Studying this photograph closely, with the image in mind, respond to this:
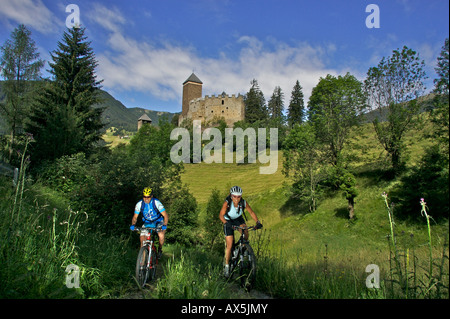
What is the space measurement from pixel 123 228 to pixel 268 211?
72.5 ft

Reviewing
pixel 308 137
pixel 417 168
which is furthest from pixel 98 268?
pixel 308 137

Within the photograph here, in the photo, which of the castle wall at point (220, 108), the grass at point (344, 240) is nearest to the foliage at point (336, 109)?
the grass at point (344, 240)

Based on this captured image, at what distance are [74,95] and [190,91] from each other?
7826 centimetres

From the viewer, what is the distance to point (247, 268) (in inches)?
199

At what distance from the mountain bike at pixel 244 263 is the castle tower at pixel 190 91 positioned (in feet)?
303

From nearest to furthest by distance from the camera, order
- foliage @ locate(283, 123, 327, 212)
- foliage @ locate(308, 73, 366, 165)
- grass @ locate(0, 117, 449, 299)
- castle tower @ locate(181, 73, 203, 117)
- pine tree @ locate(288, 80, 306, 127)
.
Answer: grass @ locate(0, 117, 449, 299) → foliage @ locate(308, 73, 366, 165) → foliage @ locate(283, 123, 327, 212) → pine tree @ locate(288, 80, 306, 127) → castle tower @ locate(181, 73, 203, 117)

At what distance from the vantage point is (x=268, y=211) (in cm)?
2956

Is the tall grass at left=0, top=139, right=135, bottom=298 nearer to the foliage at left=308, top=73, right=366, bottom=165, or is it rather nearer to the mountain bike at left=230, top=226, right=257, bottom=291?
the mountain bike at left=230, top=226, right=257, bottom=291

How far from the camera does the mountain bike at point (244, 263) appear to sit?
4.87 meters

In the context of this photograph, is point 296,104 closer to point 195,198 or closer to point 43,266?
point 195,198

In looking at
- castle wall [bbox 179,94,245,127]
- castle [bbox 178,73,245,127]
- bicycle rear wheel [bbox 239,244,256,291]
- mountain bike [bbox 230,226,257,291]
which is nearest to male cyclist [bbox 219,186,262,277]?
mountain bike [bbox 230,226,257,291]

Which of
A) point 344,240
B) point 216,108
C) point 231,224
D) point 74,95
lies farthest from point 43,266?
point 216,108

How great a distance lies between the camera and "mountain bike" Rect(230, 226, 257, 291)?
4867mm

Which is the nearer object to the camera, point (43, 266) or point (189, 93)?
point (43, 266)
